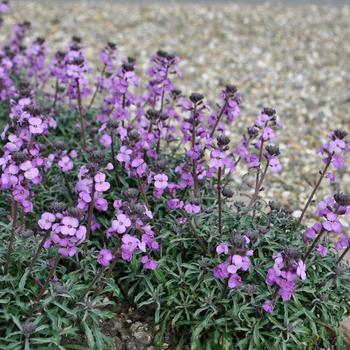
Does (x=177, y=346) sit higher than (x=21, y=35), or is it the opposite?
(x=21, y=35)

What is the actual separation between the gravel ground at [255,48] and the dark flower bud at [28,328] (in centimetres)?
328

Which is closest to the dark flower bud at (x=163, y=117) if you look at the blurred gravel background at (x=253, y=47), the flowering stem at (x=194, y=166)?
the flowering stem at (x=194, y=166)

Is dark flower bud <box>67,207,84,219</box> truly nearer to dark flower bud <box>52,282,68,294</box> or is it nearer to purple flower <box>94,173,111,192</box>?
purple flower <box>94,173,111,192</box>

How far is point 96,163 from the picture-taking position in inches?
123

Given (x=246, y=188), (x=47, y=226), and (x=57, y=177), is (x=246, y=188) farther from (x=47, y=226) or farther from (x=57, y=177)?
(x=47, y=226)

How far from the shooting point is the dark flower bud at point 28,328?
3131 millimetres

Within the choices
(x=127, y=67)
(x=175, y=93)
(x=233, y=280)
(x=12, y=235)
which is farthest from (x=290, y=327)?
Result: (x=127, y=67)

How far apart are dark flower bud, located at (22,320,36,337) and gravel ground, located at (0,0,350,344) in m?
3.28

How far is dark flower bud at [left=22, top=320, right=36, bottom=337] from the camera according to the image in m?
3.13

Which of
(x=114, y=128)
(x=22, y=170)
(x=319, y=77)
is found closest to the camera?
(x=22, y=170)

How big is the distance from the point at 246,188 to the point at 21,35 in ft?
8.43

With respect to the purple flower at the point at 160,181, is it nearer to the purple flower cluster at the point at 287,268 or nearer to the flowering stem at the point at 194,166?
the flowering stem at the point at 194,166

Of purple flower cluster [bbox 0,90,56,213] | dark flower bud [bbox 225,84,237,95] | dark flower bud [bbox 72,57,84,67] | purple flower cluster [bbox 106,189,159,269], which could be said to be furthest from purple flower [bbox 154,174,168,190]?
dark flower bud [bbox 72,57,84,67]

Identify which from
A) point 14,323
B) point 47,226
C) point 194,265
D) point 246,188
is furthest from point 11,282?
point 246,188
